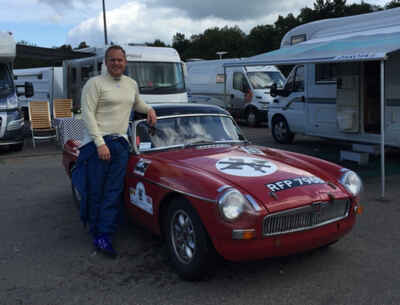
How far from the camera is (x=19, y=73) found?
25922 millimetres

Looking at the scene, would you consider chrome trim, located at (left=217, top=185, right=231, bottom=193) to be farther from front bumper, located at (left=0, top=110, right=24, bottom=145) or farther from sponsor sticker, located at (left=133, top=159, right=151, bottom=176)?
front bumper, located at (left=0, top=110, right=24, bottom=145)

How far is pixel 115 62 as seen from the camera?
460 centimetres

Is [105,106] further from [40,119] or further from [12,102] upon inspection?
[40,119]

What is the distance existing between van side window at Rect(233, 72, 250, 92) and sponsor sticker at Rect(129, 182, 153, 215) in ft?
44.3

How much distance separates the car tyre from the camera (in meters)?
3.78

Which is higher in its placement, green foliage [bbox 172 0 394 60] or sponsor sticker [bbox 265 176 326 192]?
green foliage [bbox 172 0 394 60]

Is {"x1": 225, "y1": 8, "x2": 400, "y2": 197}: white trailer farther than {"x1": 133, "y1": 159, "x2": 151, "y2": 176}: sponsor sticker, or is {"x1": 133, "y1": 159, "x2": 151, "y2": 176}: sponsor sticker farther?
{"x1": 225, "y1": 8, "x2": 400, "y2": 197}: white trailer

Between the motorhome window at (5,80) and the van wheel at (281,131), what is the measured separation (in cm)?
733

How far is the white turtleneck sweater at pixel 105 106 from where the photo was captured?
177 inches

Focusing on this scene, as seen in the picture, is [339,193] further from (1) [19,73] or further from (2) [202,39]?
(2) [202,39]

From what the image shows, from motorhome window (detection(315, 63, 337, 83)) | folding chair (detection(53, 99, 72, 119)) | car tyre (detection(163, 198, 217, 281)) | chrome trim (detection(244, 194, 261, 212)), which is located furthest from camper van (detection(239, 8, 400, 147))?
folding chair (detection(53, 99, 72, 119))

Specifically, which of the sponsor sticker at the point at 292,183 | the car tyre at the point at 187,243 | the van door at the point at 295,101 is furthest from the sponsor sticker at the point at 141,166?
the van door at the point at 295,101

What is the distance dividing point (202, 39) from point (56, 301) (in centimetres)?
7044

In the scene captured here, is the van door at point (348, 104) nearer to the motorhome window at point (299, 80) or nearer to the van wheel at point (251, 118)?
the motorhome window at point (299, 80)
